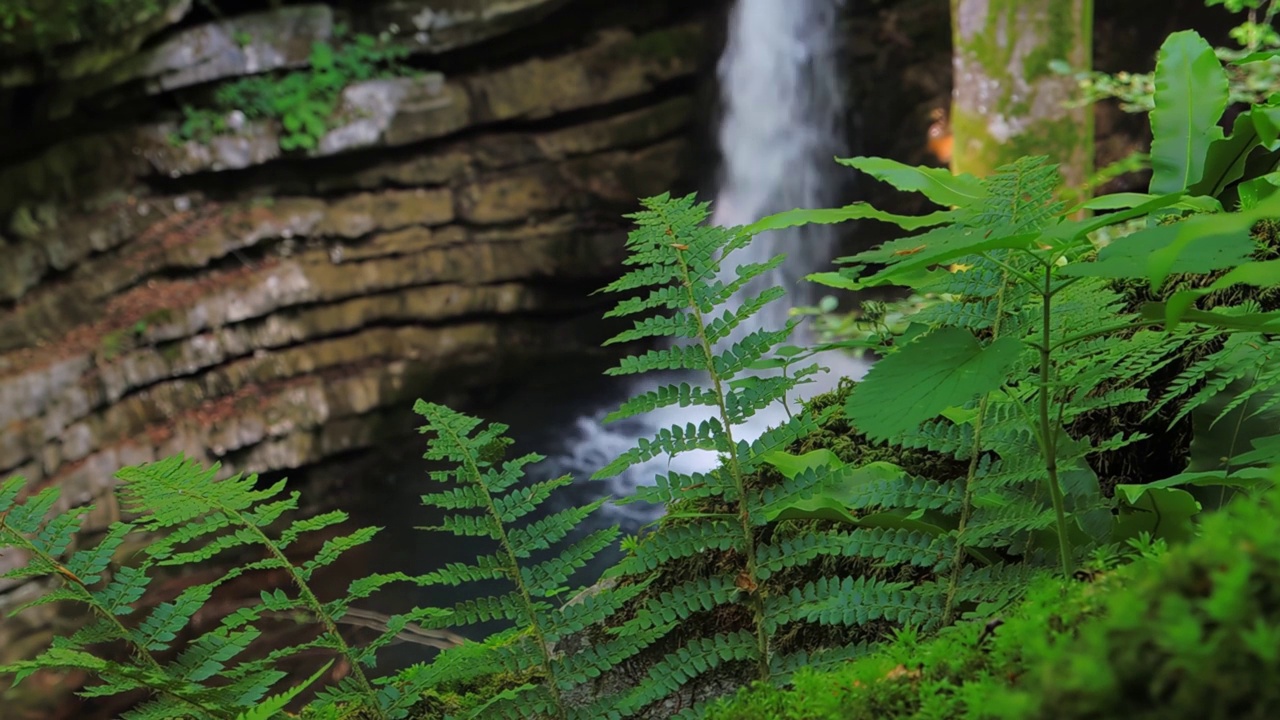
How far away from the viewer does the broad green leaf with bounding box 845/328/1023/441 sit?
90cm

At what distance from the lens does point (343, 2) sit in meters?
9.63

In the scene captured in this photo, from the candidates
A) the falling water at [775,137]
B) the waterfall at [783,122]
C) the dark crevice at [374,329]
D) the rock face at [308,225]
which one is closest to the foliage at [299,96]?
the rock face at [308,225]

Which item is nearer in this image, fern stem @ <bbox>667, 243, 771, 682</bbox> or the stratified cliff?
fern stem @ <bbox>667, 243, 771, 682</bbox>

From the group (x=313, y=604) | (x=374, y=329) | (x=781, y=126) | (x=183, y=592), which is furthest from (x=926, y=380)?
(x=781, y=126)

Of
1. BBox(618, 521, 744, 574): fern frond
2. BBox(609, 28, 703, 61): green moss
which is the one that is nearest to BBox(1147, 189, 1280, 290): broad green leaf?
BBox(618, 521, 744, 574): fern frond

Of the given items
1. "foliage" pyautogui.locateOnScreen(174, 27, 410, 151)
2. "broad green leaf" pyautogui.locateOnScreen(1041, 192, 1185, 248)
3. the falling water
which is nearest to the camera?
"broad green leaf" pyautogui.locateOnScreen(1041, 192, 1185, 248)

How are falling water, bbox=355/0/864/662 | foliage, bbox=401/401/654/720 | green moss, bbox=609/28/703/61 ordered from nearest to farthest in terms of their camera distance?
foliage, bbox=401/401/654/720
falling water, bbox=355/0/864/662
green moss, bbox=609/28/703/61

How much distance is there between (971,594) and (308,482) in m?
8.48

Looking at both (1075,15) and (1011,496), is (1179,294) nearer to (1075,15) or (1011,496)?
(1011,496)

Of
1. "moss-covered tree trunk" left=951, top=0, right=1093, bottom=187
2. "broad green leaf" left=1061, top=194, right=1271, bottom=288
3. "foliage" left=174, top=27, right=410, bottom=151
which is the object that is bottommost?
"broad green leaf" left=1061, top=194, right=1271, bottom=288

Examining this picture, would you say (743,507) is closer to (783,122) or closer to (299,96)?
(299,96)

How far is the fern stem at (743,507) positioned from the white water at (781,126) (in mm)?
8617

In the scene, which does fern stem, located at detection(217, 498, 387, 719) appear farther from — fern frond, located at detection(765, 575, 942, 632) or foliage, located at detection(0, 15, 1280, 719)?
fern frond, located at detection(765, 575, 942, 632)

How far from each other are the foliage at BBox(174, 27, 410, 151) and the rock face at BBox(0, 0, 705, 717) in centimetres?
12
